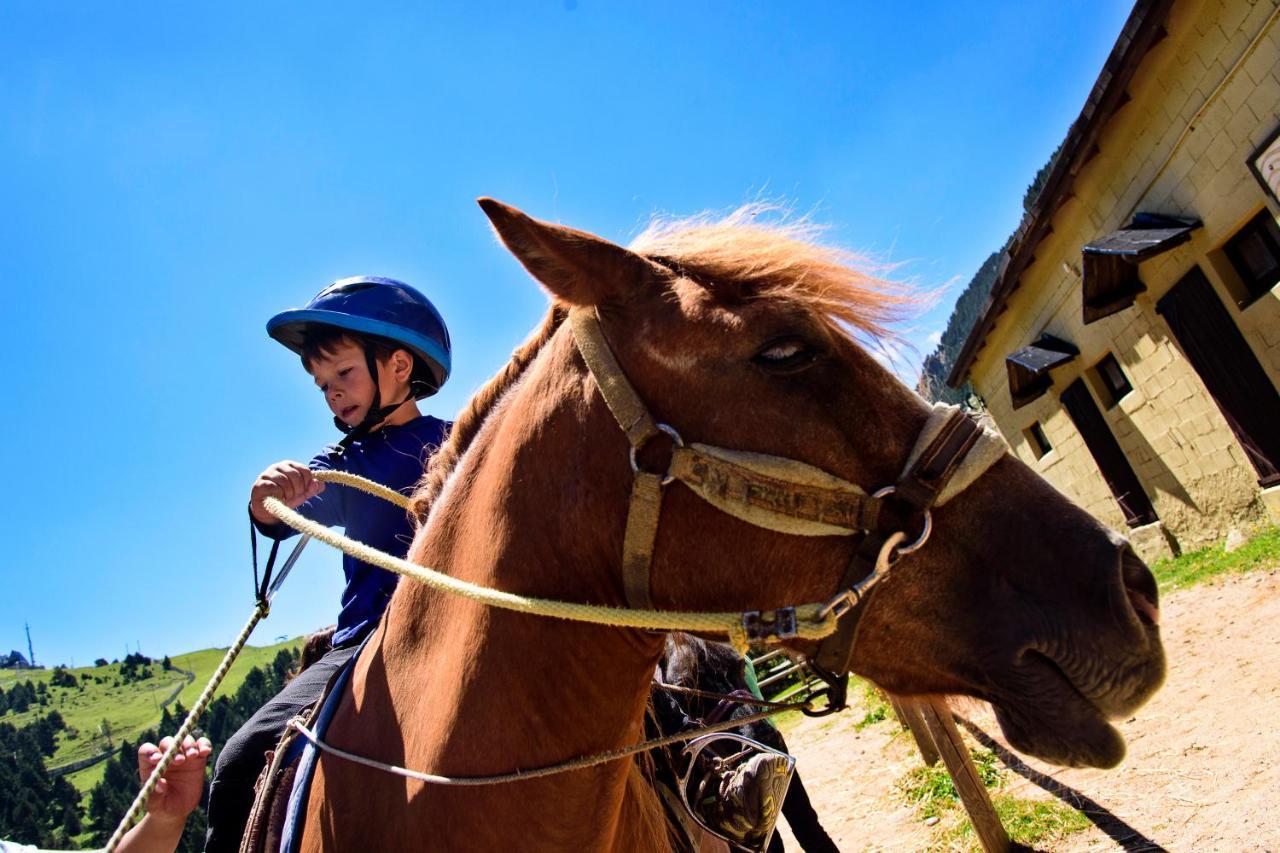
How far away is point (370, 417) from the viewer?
297 centimetres

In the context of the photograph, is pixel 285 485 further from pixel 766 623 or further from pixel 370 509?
pixel 766 623

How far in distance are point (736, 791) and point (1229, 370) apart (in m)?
10.7

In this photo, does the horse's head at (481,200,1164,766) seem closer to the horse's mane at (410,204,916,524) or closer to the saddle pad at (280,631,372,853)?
the horse's mane at (410,204,916,524)

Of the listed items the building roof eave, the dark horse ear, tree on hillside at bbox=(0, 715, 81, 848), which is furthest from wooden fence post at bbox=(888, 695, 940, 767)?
tree on hillside at bbox=(0, 715, 81, 848)

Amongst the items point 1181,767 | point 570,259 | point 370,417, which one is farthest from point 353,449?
point 1181,767

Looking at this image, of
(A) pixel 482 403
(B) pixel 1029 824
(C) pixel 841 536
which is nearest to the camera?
(C) pixel 841 536

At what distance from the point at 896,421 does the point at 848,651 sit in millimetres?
543

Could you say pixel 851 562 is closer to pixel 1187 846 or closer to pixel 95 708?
pixel 1187 846

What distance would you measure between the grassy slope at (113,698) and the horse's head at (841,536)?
78675mm

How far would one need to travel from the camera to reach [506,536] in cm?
173

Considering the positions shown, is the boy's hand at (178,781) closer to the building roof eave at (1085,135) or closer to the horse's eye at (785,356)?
the horse's eye at (785,356)

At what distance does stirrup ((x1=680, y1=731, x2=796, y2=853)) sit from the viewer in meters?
2.51

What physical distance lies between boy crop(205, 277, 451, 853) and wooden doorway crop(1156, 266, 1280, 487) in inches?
421

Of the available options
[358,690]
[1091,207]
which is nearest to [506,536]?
[358,690]
